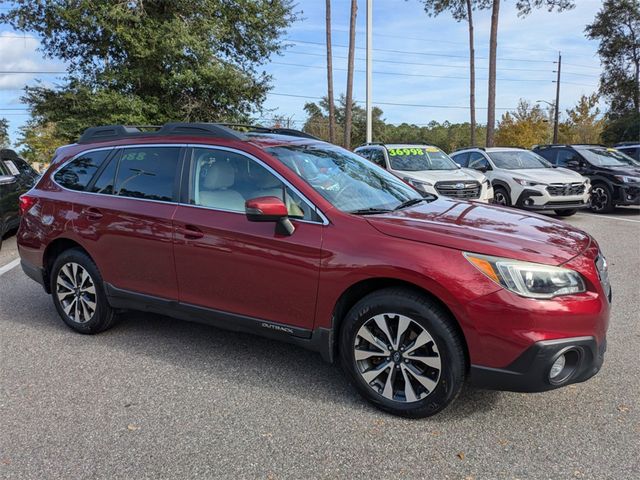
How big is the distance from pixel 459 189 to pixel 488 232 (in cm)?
783

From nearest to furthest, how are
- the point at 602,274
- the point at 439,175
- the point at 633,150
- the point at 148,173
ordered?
the point at 602,274 → the point at 148,173 → the point at 439,175 → the point at 633,150

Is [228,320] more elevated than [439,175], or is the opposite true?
[439,175]

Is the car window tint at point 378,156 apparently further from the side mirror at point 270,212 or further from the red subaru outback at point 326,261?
the side mirror at point 270,212

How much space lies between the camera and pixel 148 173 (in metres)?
4.28

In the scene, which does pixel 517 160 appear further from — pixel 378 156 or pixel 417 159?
pixel 378 156

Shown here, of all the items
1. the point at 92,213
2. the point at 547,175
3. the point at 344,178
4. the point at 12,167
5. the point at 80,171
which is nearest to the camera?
the point at 344,178

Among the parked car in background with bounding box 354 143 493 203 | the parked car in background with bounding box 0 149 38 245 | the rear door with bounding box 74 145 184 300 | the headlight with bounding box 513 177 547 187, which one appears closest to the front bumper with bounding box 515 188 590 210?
the headlight with bounding box 513 177 547 187

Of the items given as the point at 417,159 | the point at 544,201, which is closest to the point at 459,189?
the point at 417,159

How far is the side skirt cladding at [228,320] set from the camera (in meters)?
3.43

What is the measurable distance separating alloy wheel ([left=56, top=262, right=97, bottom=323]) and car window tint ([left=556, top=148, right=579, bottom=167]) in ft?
42.4

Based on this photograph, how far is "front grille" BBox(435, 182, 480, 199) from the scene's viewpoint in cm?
1063

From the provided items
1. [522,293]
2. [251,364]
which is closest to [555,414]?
[522,293]

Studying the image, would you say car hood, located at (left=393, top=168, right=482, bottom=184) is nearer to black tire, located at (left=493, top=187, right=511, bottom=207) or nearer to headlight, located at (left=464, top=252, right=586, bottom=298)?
black tire, located at (left=493, top=187, right=511, bottom=207)

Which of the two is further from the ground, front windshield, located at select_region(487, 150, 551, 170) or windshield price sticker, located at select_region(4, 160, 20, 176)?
front windshield, located at select_region(487, 150, 551, 170)
